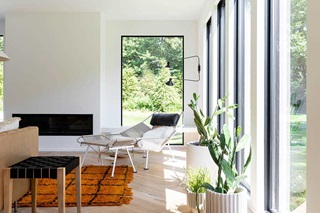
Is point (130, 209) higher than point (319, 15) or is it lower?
lower

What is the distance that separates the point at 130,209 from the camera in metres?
2.97

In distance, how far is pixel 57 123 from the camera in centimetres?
660

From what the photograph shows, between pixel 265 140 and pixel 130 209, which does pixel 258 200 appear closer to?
pixel 265 140

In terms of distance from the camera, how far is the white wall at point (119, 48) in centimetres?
713

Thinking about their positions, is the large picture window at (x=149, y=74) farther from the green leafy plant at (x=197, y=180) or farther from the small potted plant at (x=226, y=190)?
the small potted plant at (x=226, y=190)

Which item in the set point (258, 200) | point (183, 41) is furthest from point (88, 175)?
point (183, 41)

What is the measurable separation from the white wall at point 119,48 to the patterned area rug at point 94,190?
2751mm

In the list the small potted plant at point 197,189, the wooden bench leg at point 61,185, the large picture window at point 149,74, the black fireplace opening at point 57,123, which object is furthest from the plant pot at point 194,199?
the large picture window at point 149,74

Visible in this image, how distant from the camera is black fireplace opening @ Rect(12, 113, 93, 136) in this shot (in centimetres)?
659

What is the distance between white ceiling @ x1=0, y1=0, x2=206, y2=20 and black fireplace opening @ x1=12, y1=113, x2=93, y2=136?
226 cm

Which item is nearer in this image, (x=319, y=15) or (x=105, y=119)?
(x=319, y=15)

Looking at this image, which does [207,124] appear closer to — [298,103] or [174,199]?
[174,199]

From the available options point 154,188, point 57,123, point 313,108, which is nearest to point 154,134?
point 154,188

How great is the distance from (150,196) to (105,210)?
610 mm
